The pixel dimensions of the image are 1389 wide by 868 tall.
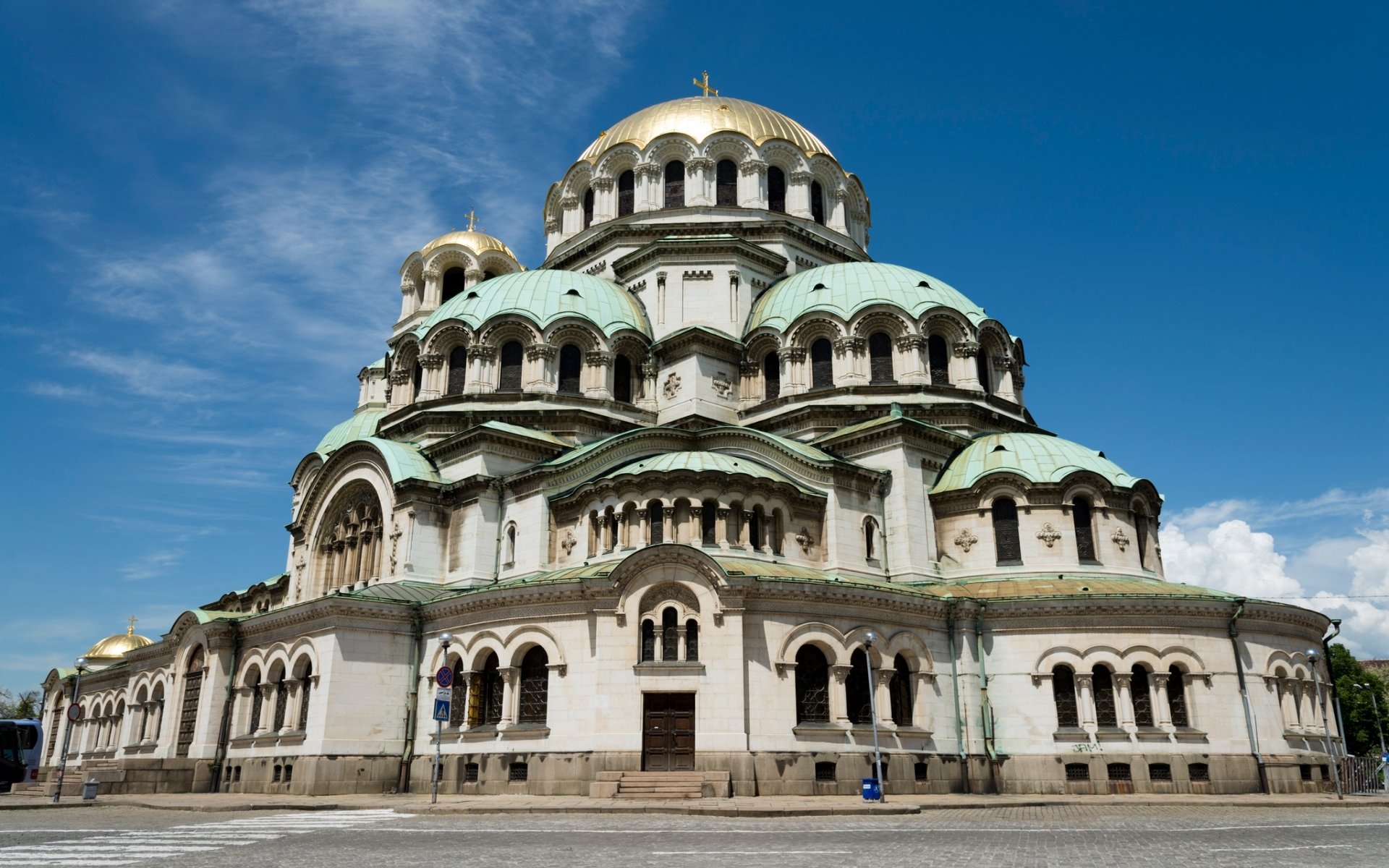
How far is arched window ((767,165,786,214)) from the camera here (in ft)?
150

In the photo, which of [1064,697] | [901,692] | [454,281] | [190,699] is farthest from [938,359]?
[190,699]

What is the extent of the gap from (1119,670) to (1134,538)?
5.38 metres

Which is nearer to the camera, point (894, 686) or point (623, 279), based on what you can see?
point (894, 686)

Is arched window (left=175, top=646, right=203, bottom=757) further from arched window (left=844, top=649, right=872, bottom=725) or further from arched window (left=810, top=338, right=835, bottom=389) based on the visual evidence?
arched window (left=810, top=338, right=835, bottom=389)

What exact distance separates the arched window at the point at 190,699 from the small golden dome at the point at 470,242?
23.0m

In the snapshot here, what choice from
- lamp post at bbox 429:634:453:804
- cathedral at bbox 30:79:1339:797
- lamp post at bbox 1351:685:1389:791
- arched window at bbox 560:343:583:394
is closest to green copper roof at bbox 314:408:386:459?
cathedral at bbox 30:79:1339:797

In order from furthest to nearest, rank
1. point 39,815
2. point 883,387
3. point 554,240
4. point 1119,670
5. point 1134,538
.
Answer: point 554,240
point 883,387
point 1134,538
point 1119,670
point 39,815

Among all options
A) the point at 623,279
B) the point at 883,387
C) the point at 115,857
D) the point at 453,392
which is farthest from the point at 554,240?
the point at 115,857

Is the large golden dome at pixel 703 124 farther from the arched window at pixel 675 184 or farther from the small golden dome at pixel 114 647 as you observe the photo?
the small golden dome at pixel 114 647

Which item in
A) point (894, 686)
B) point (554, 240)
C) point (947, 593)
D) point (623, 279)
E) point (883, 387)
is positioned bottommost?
point (894, 686)

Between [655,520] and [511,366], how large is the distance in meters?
10.7

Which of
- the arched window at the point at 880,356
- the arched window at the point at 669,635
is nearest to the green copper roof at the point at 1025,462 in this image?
the arched window at the point at 880,356

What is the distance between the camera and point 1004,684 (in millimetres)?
31422

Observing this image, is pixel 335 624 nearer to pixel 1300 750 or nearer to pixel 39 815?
pixel 39 815
